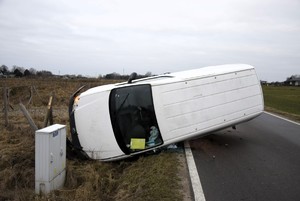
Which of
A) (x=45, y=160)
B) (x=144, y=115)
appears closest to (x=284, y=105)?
(x=144, y=115)

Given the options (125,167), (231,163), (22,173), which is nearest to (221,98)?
(231,163)

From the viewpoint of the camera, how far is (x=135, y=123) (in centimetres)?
701

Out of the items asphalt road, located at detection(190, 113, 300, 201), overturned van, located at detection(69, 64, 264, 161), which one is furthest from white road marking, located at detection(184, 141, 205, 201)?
overturned van, located at detection(69, 64, 264, 161)

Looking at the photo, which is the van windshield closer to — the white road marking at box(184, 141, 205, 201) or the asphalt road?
the white road marking at box(184, 141, 205, 201)

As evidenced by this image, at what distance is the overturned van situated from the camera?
6.98 meters

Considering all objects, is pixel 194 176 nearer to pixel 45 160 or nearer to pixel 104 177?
pixel 104 177

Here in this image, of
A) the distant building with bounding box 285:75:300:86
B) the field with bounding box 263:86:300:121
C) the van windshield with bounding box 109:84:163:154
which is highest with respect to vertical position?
the distant building with bounding box 285:75:300:86

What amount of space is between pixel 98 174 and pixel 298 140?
225 inches

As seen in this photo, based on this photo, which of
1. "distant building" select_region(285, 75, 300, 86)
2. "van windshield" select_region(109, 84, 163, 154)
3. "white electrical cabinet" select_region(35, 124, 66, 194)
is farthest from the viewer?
"distant building" select_region(285, 75, 300, 86)

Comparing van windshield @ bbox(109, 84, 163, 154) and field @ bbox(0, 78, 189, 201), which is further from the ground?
van windshield @ bbox(109, 84, 163, 154)

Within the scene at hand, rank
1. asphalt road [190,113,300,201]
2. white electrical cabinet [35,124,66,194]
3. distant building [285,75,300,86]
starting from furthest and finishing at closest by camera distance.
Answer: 1. distant building [285,75,300,86]
2. white electrical cabinet [35,124,66,194]
3. asphalt road [190,113,300,201]

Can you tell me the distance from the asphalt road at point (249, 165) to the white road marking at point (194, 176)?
0.07m

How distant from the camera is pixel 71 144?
24.5ft

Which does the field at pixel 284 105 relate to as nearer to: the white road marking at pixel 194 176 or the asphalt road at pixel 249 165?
the asphalt road at pixel 249 165
